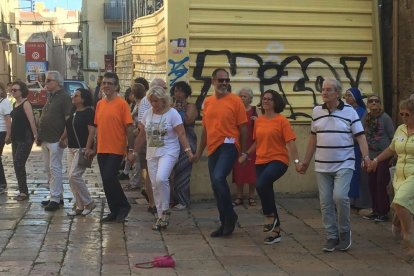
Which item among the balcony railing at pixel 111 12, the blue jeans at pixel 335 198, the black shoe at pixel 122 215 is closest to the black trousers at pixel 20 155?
the black shoe at pixel 122 215

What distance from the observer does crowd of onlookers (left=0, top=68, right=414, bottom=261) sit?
6.71m

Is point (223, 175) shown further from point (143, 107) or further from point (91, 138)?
point (143, 107)

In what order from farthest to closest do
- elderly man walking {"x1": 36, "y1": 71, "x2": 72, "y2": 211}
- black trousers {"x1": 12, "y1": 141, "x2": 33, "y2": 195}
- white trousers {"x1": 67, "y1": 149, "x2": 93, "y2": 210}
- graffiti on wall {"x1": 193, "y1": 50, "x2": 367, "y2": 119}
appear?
black trousers {"x1": 12, "y1": 141, "x2": 33, "y2": 195}, graffiti on wall {"x1": 193, "y1": 50, "x2": 367, "y2": 119}, elderly man walking {"x1": 36, "y1": 71, "x2": 72, "y2": 211}, white trousers {"x1": 67, "y1": 149, "x2": 93, "y2": 210}

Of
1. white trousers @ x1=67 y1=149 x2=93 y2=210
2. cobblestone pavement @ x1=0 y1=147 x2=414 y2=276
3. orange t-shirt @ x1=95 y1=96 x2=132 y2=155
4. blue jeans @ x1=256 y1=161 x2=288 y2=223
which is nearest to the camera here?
cobblestone pavement @ x1=0 y1=147 x2=414 y2=276

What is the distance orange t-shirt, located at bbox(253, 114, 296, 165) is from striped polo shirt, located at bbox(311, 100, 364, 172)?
0.41 metres

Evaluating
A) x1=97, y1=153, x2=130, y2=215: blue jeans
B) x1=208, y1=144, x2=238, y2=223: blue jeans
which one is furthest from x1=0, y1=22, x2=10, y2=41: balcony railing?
x1=208, y1=144, x2=238, y2=223: blue jeans

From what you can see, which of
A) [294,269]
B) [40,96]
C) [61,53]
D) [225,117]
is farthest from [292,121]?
[61,53]

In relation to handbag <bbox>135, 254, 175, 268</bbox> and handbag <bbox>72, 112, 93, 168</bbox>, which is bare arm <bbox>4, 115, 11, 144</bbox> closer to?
handbag <bbox>72, 112, 93, 168</bbox>

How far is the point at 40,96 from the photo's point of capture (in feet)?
85.6

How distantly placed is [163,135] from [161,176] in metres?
0.47

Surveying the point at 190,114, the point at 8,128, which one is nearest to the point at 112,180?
the point at 190,114

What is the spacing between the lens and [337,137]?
6.71m

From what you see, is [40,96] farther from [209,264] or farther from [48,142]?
[209,264]

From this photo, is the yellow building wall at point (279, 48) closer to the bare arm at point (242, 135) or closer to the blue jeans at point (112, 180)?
the blue jeans at point (112, 180)
